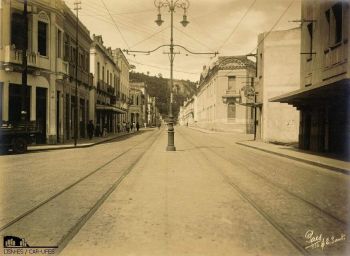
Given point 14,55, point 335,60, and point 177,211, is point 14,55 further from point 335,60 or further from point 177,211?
point 177,211

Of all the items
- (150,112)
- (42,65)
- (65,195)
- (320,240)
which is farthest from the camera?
(150,112)

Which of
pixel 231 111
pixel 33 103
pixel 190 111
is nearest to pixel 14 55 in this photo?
pixel 33 103

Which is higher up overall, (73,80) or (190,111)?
(73,80)

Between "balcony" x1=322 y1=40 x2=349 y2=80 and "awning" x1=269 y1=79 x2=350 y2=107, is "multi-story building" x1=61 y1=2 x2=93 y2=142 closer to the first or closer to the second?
"awning" x1=269 y1=79 x2=350 y2=107

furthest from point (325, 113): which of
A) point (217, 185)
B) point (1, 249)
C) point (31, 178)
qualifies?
point (1, 249)

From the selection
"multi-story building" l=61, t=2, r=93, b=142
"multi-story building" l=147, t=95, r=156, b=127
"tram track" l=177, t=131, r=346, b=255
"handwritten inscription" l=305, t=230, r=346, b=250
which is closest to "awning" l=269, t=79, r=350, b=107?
"tram track" l=177, t=131, r=346, b=255

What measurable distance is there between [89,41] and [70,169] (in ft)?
91.2

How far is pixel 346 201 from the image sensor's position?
824 cm

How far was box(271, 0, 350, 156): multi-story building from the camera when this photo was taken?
53.9ft

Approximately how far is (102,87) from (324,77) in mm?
30478

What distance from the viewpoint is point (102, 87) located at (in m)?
45.4

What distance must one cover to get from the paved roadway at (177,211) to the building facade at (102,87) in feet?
96.4

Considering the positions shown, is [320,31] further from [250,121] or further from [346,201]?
[250,121]

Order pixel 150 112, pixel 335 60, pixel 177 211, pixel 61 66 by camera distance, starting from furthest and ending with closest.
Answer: pixel 150 112, pixel 61 66, pixel 335 60, pixel 177 211
